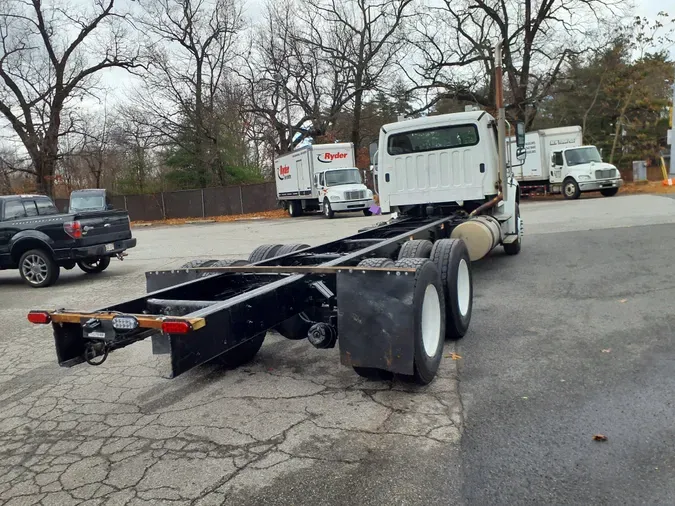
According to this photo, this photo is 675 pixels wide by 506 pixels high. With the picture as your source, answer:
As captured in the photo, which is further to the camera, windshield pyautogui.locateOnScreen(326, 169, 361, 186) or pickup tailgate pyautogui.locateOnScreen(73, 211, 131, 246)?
windshield pyautogui.locateOnScreen(326, 169, 361, 186)

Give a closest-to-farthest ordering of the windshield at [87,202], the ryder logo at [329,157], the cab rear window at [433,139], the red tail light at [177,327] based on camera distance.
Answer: the red tail light at [177,327], the cab rear window at [433,139], the windshield at [87,202], the ryder logo at [329,157]

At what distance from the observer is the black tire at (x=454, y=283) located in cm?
528

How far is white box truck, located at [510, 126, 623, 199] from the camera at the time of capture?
1001 inches

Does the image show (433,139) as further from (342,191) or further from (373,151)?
(342,191)

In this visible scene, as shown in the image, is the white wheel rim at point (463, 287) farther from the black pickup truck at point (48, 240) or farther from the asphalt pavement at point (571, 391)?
the black pickup truck at point (48, 240)

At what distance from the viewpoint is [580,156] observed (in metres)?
26.4

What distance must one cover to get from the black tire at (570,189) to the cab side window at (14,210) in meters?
22.8

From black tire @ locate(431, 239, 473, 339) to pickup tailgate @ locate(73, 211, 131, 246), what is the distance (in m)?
7.28

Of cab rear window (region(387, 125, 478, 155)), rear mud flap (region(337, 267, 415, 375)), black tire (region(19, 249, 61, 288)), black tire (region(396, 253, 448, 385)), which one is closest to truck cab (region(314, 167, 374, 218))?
cab rear window (region(387, 125, 478, 155))

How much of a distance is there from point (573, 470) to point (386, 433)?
3.56ft

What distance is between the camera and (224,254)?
529 inches

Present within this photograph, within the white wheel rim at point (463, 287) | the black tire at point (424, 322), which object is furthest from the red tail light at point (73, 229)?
the black tire at point (424, 322)

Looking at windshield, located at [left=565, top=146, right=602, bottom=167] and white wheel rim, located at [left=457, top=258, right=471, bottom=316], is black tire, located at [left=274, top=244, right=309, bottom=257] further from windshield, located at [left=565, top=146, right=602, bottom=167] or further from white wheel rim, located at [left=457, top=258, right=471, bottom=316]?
windshield, located at [left=565, top=146, right=602, bottom=167]

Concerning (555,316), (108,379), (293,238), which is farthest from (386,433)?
(293,238)
